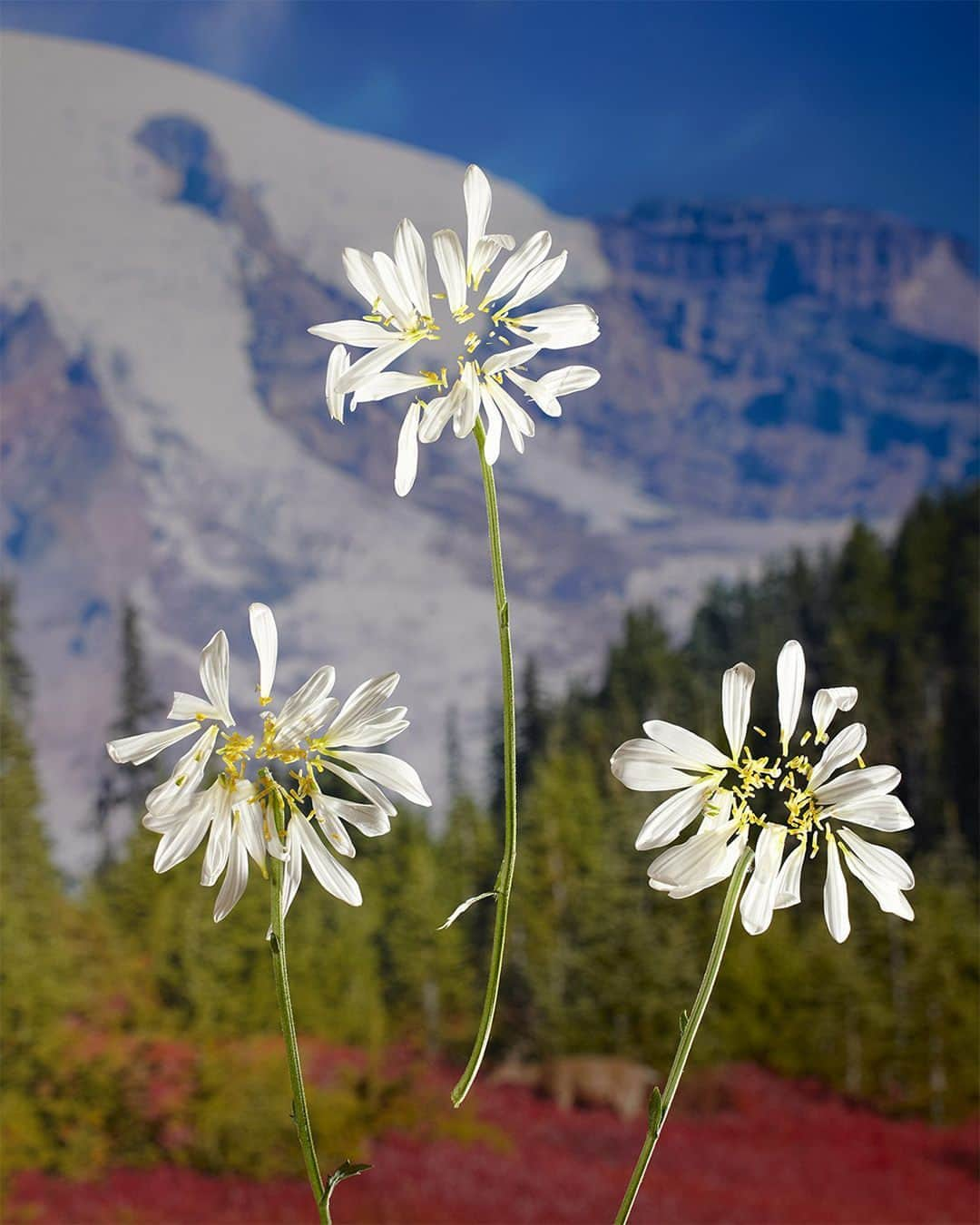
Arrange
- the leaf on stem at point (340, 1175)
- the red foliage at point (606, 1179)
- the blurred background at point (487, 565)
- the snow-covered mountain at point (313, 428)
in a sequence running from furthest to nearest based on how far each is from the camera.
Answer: the snow-covered mountain at point (313, 428), the blurred background at point (487, 565), the red foliage at point (606, 1179), the leaf on stem at point (340, 1175)

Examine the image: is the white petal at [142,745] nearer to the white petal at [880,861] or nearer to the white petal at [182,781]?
the white petal at [182,781]

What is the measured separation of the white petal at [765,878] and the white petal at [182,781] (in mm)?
150

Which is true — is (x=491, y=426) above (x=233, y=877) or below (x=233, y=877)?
above

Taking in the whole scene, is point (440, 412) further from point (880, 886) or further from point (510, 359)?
point (880, 886)

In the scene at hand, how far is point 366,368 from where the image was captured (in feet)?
1.23

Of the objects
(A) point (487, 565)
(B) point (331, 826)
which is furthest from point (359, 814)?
(A) point (487, 565)

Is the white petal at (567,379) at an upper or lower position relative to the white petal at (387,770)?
upper

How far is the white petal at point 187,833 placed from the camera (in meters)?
0.35

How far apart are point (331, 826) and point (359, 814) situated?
10mm

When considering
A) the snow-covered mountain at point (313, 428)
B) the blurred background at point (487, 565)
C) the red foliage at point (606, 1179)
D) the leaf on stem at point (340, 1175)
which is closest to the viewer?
the leaf on stem at point (340, 1175)

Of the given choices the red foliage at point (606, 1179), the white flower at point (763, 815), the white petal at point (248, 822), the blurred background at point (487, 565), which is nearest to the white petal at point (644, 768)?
the white flower at point (763, 815)

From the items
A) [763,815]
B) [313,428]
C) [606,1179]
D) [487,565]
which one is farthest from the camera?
[313,428]

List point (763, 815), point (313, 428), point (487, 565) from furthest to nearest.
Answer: point (313, 428), point (487, 565), point (763, 815)

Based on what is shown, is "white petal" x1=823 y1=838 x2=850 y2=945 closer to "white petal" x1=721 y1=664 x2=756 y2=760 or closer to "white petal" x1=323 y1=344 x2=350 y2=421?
"white petal" x1=721 y1=664 x2=756 y2=760
